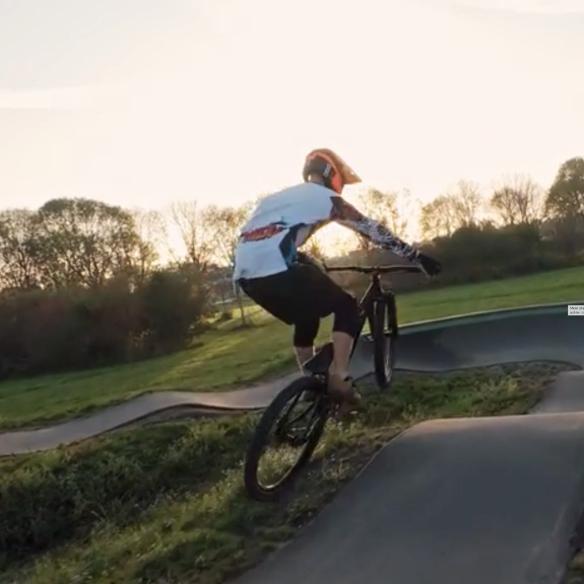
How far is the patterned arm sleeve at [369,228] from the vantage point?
453 cm

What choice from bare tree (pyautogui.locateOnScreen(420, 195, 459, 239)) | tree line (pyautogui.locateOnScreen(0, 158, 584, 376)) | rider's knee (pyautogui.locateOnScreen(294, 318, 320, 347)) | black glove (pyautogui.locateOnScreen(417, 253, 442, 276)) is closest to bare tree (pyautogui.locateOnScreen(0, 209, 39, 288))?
tree line (pyautogui.locateOnScreen(0, 158, 584, 376))

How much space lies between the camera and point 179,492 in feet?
26.8

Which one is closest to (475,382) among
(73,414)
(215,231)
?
(73,414)

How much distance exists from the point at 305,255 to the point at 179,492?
4374mm

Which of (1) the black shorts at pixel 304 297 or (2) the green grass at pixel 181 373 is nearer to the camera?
(1) the black shorts at pixel 304 297

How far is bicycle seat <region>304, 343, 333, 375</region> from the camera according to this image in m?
4.81

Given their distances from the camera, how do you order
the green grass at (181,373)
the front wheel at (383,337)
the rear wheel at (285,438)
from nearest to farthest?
the rear wheel at (285,438), the front wheel at (383,337), the green grass at (181,373)

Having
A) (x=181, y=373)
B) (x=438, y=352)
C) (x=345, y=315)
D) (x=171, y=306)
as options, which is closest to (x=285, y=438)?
(x=345, y=315)

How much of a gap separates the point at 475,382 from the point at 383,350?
12.7ft

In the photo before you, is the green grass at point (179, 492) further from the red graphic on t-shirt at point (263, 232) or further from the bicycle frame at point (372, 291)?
the red graphic on t-shirt at point (263, 232)

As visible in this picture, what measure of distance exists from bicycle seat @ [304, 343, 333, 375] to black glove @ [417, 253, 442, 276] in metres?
0.90

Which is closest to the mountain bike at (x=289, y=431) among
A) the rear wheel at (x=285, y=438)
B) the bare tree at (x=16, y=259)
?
the rear wheel at (x=285, y=438)

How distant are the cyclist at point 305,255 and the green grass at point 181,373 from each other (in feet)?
30.5

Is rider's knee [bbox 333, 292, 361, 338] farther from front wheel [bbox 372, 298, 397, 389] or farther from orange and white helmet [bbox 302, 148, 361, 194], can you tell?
front wheel [bbox 372, 298, 397, 389]
